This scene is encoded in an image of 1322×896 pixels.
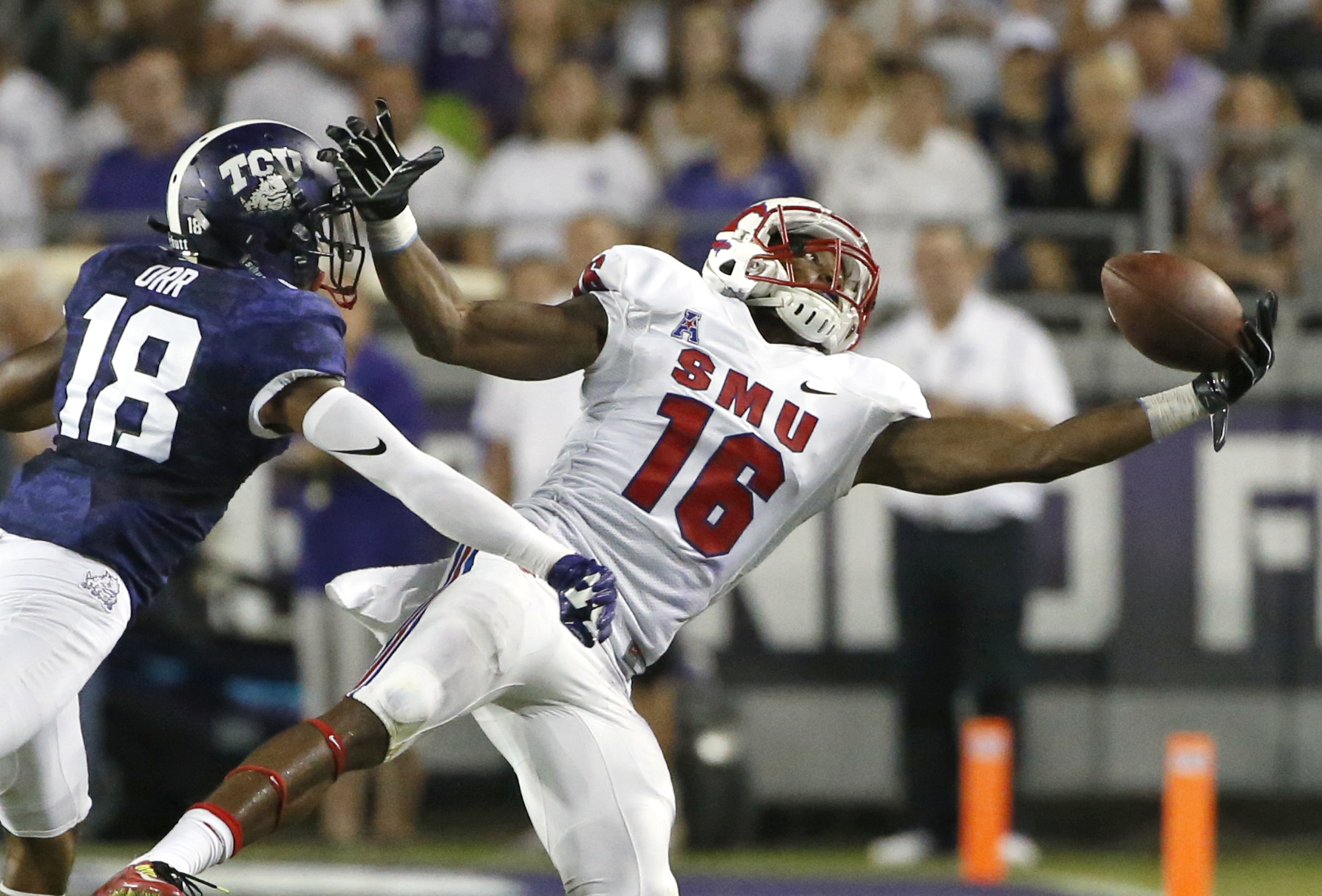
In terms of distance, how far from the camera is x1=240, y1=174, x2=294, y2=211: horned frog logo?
3898 millimetres

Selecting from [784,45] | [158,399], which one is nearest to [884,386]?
[158,399]

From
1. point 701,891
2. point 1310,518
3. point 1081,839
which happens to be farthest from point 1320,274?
point 701,891

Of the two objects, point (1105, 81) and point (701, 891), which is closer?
point (701, 891)

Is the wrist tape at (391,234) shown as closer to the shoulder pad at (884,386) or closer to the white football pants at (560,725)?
the white football pants at (560,725)

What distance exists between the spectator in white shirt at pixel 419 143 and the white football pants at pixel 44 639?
13.6 feet

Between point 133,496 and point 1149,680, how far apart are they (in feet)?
15.0

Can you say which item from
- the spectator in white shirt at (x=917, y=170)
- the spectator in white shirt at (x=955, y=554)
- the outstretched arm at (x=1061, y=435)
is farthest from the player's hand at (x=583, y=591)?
the spectator in white shirt at (x=917, y=170)

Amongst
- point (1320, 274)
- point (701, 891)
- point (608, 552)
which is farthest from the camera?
point (1320, 274)

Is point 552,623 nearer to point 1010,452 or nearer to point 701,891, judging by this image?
point 1010,452

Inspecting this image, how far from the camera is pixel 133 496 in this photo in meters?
3.81

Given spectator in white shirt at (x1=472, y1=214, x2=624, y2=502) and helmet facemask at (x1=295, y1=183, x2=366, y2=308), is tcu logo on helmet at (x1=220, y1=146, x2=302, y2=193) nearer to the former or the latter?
helmet facemask at (x1=295, y1=183, x2=366, y2=308)

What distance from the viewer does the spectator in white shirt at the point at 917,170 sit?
25.1 feet

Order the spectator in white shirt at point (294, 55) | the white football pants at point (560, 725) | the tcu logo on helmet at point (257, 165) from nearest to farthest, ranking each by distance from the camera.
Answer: the white football pants at point (560, 725) < the tcu logo on helmet at point (257, 165) < the spectator in white shirt at point (294, 55)

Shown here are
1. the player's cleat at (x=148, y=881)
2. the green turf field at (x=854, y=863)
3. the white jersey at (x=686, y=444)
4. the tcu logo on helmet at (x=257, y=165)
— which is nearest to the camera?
the player's cleat at (x=148, y=881)
